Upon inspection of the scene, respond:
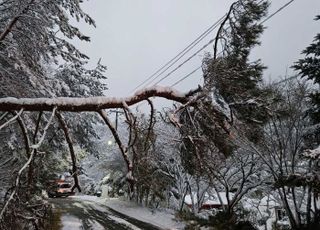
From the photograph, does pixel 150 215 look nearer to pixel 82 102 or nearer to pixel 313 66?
pixel 313 66

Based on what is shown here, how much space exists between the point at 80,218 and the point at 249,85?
1234cm

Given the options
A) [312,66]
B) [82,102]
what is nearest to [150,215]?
[312,66]

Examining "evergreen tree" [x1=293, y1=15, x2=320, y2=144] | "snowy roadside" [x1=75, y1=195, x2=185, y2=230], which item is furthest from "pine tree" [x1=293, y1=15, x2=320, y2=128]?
"snowy roadside" [x1=75, y1=195, x2=185, y2=230]

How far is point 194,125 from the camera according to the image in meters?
3.72

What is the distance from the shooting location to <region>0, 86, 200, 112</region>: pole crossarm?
3.23 metres

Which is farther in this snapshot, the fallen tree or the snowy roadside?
the snowy roadside

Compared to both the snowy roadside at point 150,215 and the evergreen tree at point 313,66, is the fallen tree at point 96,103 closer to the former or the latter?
the evergreen tree at point 313,66

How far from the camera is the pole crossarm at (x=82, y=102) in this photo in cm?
323

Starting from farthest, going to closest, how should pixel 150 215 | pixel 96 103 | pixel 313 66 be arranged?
pixel 150 215, pixel 313 66, pixel 96 103

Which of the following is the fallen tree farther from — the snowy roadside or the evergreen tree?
the snowy roadside

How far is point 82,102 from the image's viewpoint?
3.25 metres

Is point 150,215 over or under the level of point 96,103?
under

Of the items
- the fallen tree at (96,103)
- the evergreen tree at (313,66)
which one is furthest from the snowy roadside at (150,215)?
the fallen tree at (96,103)

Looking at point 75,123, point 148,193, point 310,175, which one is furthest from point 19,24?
point 148,193
